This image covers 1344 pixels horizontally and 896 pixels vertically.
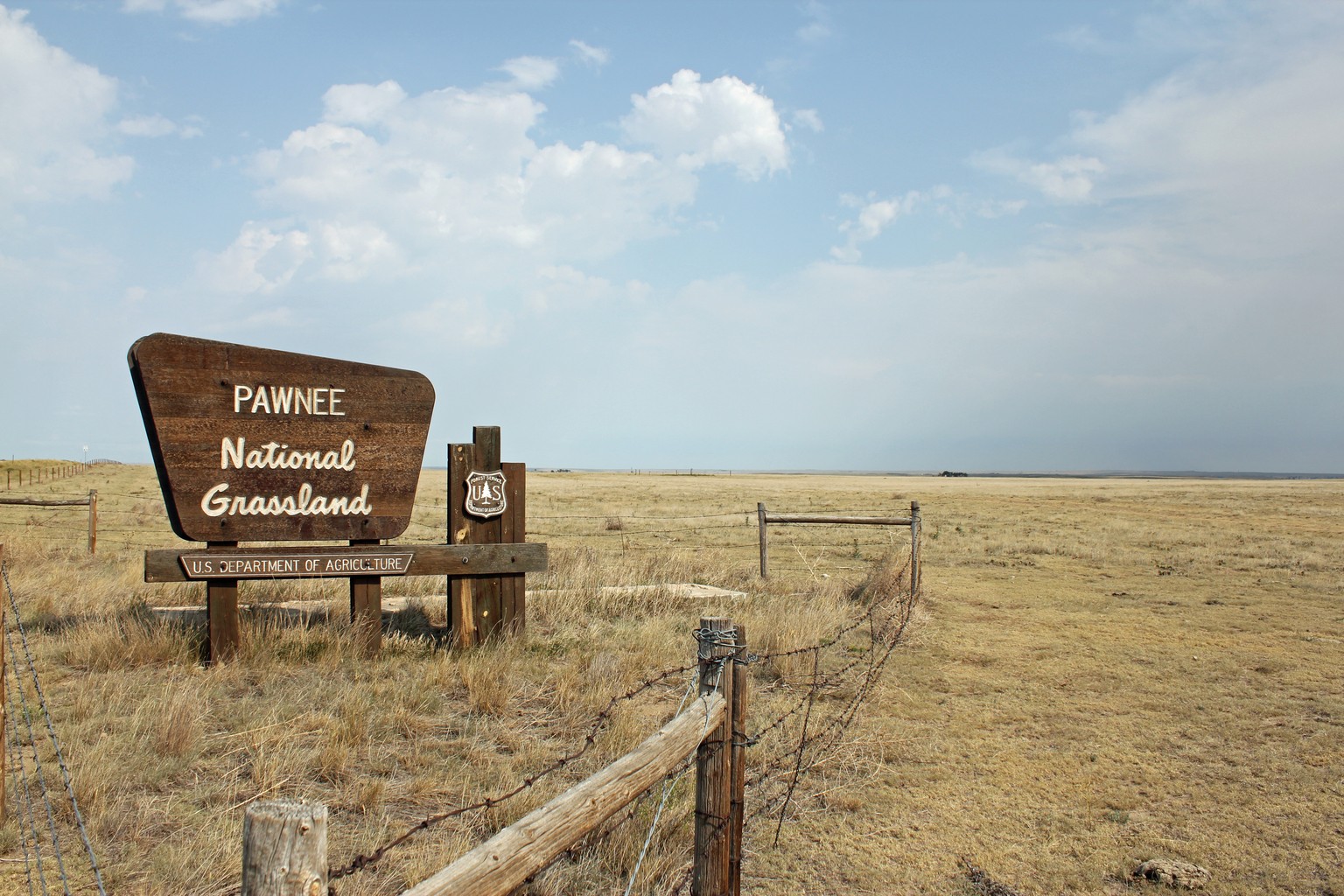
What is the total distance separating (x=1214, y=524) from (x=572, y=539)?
22028 mm

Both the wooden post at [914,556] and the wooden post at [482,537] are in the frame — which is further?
the wooden post at [914,556]

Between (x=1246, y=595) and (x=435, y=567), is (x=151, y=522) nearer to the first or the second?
(x=435, y=567)

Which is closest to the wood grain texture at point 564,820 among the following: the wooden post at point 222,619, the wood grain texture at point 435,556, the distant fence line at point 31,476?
the wood grain texture at point 435,556

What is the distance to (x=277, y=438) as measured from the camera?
7.41 meters

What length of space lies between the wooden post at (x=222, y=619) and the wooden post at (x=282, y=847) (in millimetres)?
6295

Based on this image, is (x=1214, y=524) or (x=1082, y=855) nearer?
(x=1082, y=855)

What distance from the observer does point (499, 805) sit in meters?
4.45

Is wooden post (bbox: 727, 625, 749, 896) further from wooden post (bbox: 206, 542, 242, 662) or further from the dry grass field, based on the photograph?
wooden post (bbox: 206, 542, 242, 662)

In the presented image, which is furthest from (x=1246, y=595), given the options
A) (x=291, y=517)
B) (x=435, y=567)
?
(x=291, y=517)

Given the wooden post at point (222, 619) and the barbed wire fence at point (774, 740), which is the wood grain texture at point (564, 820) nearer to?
the barbed wire fence at point (774, 740)

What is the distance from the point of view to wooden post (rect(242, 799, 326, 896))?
1.60m

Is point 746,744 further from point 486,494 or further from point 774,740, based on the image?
point 486,494

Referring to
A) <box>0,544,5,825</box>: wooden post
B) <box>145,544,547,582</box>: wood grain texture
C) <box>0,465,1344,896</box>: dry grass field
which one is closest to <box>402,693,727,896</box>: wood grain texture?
<box>0,465,1344,896</box>: dry grass field

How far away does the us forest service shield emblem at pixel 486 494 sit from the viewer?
8.14 m
